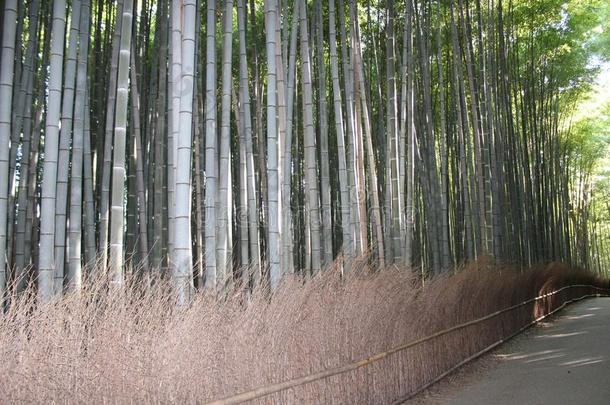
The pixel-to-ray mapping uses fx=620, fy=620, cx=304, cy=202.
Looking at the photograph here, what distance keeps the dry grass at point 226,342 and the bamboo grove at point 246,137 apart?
231 mm

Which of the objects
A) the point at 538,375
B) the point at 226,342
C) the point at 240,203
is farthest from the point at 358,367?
the point at 240,203

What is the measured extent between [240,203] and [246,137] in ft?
4.64

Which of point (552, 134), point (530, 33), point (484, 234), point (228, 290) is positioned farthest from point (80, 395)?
point (552, 134)

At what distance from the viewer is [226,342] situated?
2561 mm

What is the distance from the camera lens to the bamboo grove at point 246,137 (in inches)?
138

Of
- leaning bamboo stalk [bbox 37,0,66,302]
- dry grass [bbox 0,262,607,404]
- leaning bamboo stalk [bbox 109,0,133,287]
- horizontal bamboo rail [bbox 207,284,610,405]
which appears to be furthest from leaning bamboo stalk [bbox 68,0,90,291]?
horizontal bamboo rail [bbox 207,284,610,405]

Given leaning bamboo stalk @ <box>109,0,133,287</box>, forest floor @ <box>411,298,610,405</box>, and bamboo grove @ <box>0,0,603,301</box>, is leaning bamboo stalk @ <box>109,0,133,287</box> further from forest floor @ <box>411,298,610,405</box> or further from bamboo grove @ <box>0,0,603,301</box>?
forest floor @ <box>411,298,610,405</box>

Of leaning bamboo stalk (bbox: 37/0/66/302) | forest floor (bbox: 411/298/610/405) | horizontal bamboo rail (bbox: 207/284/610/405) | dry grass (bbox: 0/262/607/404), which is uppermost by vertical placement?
leaning bamboo stalk (bbox: 37/0/66/302)

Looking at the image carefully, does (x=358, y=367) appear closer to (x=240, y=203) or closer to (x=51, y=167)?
(x=51, y=167)

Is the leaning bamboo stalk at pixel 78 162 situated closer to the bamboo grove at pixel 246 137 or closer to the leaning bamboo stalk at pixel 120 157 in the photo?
the bamboo grove at pixel 246 137

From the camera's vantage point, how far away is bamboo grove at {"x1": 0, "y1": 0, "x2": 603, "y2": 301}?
3.52 meters

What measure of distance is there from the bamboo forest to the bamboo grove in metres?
0.02

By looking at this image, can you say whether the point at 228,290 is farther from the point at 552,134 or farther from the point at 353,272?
the point at 552,134

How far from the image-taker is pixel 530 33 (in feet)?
33.6
